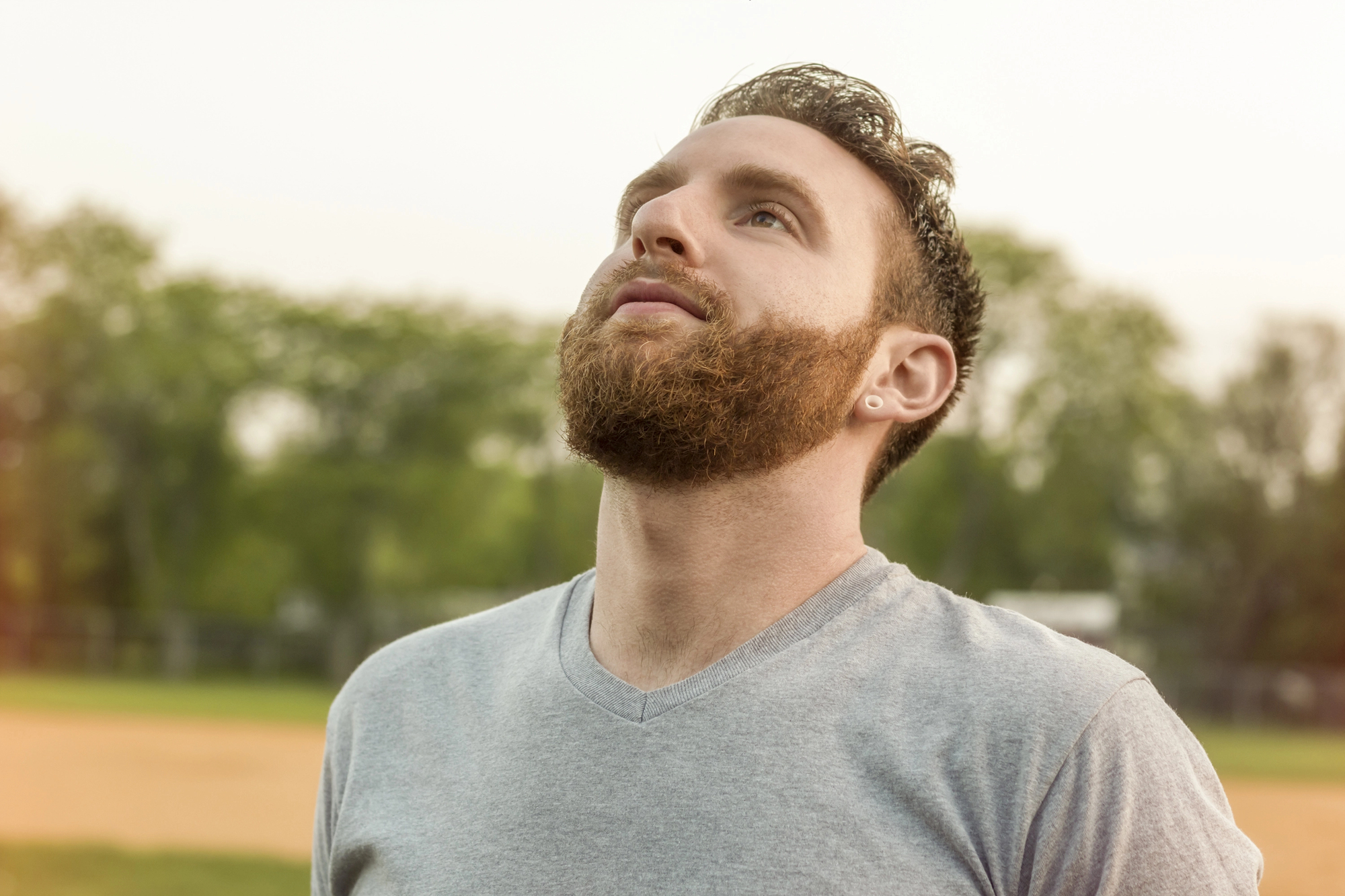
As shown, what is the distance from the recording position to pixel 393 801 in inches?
77.5

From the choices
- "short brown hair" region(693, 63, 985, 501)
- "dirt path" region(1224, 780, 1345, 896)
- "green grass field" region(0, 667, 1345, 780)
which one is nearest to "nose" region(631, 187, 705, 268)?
"short brown hair" region(693, 63, 985, 501)

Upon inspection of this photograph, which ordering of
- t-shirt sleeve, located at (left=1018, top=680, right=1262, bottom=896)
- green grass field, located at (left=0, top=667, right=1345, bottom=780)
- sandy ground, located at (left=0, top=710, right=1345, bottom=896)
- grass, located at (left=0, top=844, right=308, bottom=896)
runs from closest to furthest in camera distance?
t-shirt sleeve, located at (left=1018, top=680, right=1262, bottom=896)
grass, located at (left=0, top=844, right=308, bottom=896)
sandy ground, located at (left=0, top=710, right=1345, bottom=896)
green grass field, located at (left=0, top=667, right=1345, bottom=780)

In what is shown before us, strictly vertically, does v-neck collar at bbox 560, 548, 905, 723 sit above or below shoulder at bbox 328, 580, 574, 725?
above

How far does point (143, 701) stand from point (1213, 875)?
1093 inches

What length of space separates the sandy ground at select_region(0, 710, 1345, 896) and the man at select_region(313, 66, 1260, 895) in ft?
32.7

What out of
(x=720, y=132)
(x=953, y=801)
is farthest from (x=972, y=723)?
(x=720, y=132)

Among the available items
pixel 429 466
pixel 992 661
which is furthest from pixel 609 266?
pixel 429 466

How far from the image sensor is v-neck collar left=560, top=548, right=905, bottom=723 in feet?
6.09

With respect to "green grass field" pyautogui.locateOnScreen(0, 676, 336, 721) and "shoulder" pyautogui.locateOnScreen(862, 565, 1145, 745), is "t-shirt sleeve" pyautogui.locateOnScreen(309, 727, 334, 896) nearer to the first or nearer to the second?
"shoulder" pyautogui.locateOnScreen(862, 565, 1145, 745)

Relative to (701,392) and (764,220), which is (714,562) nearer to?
(701,392)

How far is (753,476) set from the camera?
2.01 meters

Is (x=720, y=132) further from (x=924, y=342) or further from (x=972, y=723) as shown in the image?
(x=972, y=723)

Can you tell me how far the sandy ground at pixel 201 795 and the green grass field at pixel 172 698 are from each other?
212 centimetres

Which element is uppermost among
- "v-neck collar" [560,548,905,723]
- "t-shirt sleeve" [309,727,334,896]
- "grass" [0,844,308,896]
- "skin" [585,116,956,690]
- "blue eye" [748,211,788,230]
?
"blue eye" [748,211,788,230]
